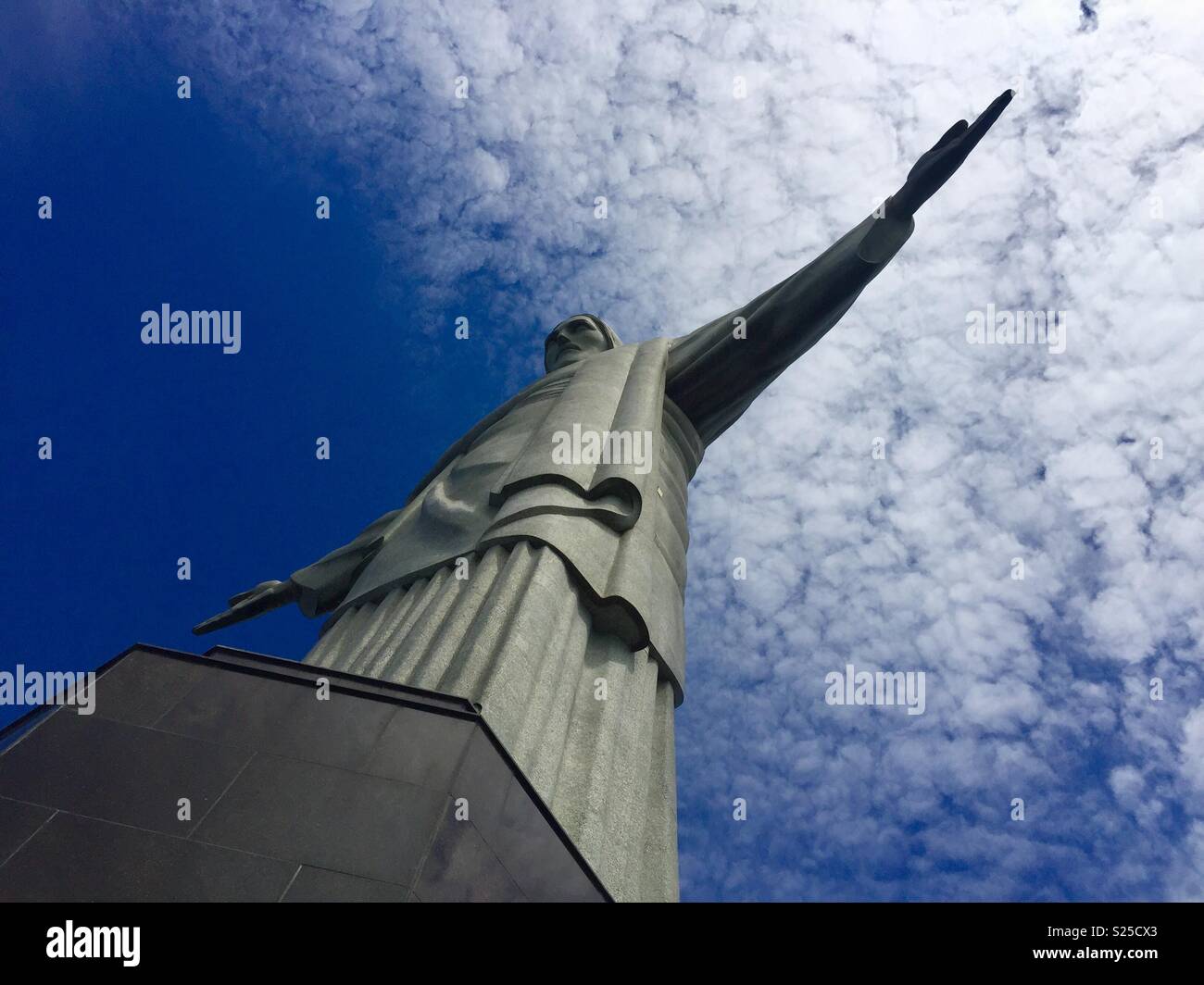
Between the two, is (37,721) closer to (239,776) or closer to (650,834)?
→ (239,776)

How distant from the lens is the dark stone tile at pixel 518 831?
2963 mm

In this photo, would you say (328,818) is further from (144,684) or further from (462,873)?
(144,684)

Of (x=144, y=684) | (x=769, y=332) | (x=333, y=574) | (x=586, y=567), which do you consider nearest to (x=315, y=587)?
(x=333, y=574)

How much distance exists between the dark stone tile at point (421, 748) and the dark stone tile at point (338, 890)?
40 cm

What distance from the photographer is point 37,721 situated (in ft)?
10.7

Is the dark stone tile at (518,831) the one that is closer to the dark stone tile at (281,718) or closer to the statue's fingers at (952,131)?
the dark stone tile at (281,718)

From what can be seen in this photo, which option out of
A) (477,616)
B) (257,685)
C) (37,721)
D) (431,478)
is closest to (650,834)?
(477,616)

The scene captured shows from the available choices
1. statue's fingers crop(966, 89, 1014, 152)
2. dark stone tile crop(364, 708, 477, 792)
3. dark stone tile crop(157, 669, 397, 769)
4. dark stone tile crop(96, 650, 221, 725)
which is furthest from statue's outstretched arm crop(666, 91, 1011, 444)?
dark stone tile crop(96, 650, 221, 725)

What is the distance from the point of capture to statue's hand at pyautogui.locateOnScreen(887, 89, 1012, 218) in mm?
7484

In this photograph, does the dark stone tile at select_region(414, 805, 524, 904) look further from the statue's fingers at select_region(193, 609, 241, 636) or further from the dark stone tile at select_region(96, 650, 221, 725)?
the statue's fingers at select_region(193, 609, 241, 636)

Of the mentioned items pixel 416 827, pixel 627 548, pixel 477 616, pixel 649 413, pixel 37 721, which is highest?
pixel 649 413

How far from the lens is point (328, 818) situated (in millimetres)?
3059

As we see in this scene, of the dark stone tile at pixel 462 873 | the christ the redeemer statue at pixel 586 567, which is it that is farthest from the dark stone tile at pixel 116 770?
the christ the redeemer statue at pixel 586 567
